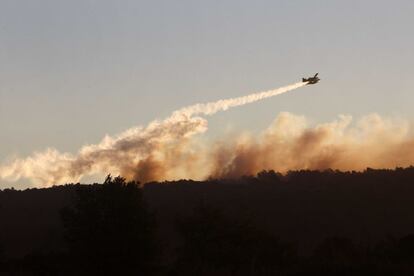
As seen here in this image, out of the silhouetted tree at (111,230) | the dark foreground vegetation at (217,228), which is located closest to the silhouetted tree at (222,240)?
the dark foreground vegetation at (217,228)

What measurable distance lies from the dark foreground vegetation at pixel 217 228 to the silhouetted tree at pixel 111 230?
6 cm

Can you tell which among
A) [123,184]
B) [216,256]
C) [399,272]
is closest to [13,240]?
[216,256]

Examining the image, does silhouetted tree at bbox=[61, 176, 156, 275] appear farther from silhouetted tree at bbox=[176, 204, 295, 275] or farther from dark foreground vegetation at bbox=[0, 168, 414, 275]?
silhouetted tree at bbox=[176, 204, 295, 275]

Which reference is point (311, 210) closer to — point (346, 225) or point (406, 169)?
point (346, 225)

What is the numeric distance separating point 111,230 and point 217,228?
86.8 ft

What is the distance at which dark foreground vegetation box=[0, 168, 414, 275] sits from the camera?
44281mm

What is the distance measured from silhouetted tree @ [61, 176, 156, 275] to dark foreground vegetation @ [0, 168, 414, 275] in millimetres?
60

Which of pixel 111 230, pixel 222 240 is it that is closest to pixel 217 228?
pixel 222 240

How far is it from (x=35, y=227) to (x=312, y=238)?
159 feet

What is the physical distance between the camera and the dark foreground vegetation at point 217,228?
145 ft

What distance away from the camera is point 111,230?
45.3m

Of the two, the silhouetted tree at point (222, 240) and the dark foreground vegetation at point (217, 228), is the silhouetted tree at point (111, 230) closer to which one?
the dark foreground vegetation at point (217, 228)

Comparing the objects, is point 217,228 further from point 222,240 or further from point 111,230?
point 111,230

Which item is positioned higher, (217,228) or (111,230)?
(217,228)
